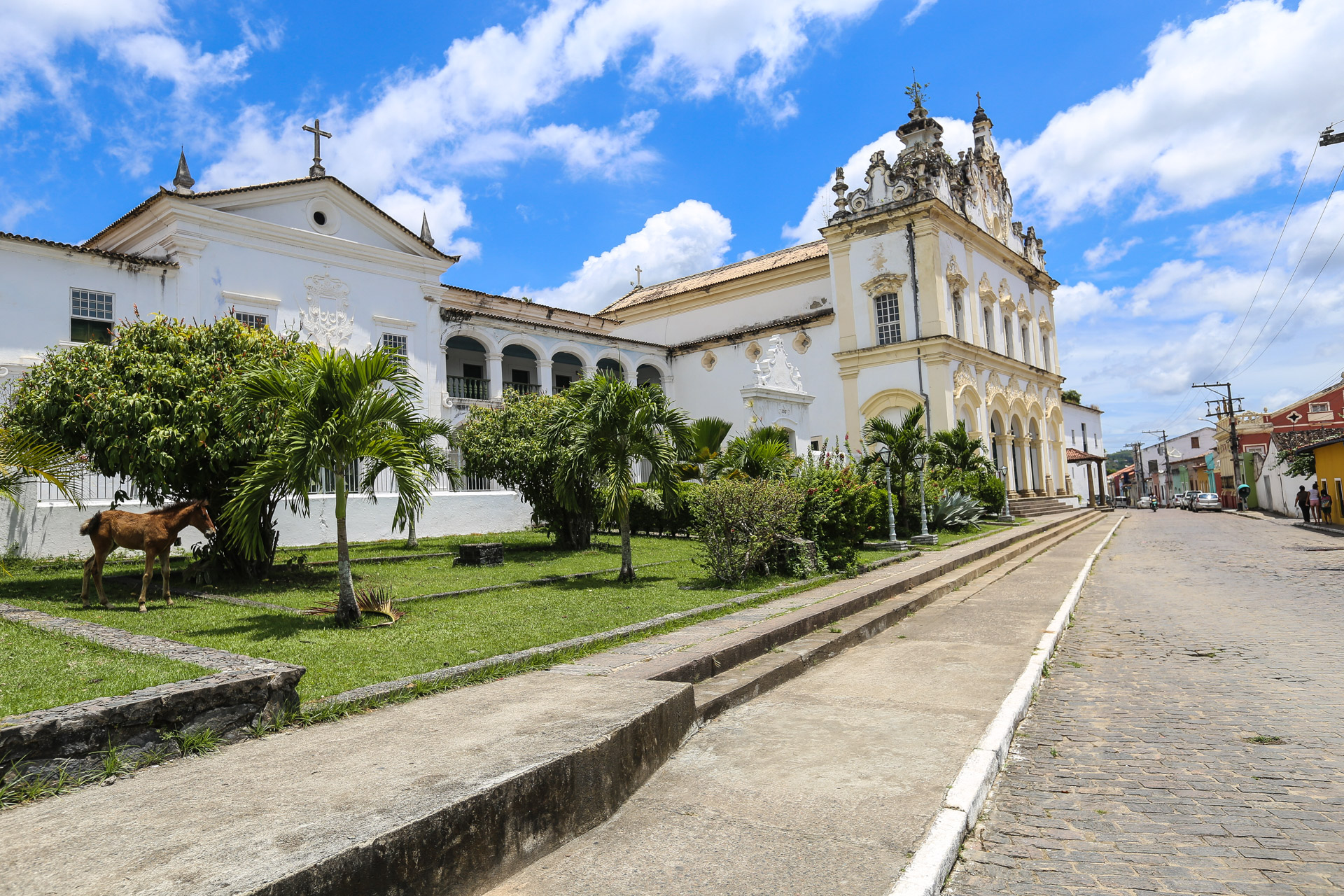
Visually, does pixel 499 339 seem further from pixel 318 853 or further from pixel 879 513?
pixel 318 853

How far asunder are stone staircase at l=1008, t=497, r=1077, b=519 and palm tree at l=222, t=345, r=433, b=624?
2698 centimetres

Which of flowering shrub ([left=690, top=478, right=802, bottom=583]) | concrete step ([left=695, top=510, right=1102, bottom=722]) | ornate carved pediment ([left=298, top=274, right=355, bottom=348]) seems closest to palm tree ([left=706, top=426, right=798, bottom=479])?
flowering shrub ([left=690, top=478, right=802, bottom=583])

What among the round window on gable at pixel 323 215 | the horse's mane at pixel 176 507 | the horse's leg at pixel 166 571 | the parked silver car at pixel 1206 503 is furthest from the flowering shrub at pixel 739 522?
the parked silver car at pixel 1206 503

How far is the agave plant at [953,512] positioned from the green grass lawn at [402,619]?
1029 centimetres

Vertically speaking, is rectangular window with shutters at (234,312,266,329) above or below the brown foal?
above

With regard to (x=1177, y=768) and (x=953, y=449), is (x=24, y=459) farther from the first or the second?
(x=953, y=449)

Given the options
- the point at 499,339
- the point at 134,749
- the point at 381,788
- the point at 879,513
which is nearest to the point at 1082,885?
the point at 381,788

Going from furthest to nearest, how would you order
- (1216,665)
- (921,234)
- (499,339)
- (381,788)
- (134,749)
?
(921,234) < (499,339) < (1216,665) < (134,749) < (381,788)

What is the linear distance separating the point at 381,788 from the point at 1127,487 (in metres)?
119

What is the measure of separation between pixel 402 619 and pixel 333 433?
73.9 inches

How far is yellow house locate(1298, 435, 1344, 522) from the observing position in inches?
1037

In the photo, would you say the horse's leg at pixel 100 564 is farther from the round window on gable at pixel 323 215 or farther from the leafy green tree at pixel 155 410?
the round window on gable at pixel 323 215

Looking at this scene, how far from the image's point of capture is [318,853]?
2.27 meters

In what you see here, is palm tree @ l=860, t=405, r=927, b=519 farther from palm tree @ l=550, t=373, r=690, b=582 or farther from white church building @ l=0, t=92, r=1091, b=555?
palm tree @ l=550, t=373, r=690, b=582
